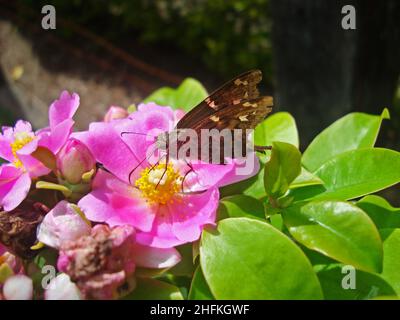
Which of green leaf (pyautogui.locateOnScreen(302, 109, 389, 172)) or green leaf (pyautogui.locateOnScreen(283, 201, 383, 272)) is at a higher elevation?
green leaf (pyautogui.locateOnScreen(302, 109, 389, 172))

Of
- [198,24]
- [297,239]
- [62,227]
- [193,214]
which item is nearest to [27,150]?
[62,227]

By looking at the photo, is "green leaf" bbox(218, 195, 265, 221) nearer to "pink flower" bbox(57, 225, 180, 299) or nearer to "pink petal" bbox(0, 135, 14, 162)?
"pink flower" bbox(57, 225, 180, 299)

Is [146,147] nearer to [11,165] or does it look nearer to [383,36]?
[11,165]

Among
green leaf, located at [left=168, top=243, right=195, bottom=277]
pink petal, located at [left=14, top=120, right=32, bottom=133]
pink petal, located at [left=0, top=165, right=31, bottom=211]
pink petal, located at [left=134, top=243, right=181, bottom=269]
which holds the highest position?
pink petal, located at [left=14, top=120, right=32, bottom=133]

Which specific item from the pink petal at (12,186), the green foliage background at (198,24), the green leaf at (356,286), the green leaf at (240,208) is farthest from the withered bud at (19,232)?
the green foliage background at (198,24)

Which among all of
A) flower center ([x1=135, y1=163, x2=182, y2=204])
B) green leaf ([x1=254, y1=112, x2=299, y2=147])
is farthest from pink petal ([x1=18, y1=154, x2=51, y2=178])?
green leaf ([x1=254, y1=112, x2=299, y2=147])
